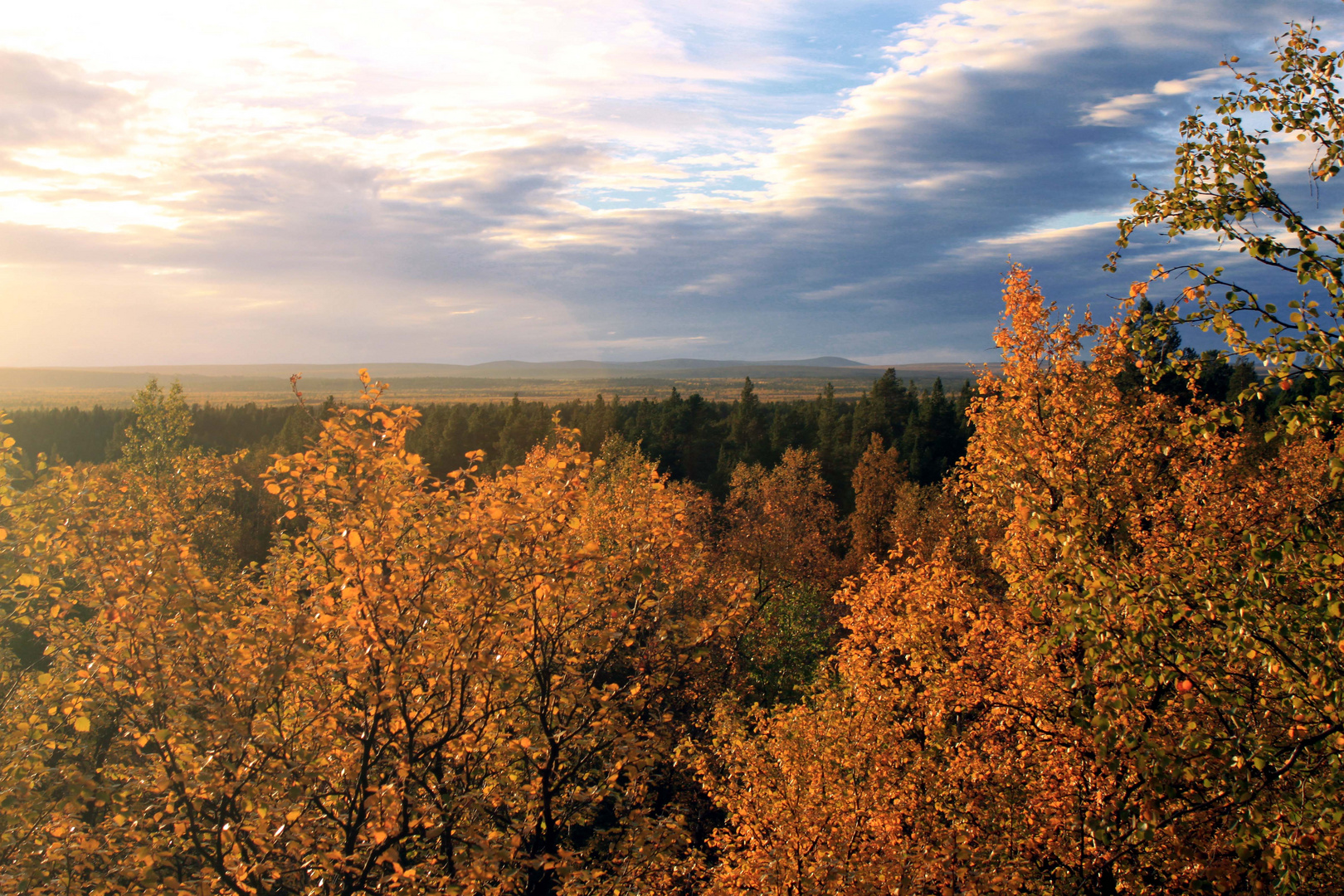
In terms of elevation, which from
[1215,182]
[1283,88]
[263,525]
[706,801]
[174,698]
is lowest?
[706,801]

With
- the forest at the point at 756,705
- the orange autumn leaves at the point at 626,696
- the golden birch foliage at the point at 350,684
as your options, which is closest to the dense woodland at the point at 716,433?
the forest at the point at 756,705

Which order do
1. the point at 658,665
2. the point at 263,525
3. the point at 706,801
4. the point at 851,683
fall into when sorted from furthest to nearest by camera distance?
the point at 263,525 < the point at 706,801 < the point at 658,665 < the point at 851,683

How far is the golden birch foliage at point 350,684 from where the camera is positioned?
323 inches

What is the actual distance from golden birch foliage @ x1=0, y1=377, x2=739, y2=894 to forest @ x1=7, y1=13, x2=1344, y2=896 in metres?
0.07

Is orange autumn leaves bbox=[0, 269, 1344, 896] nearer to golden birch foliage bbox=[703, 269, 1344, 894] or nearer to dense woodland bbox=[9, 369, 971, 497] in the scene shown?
golden birch foliage bbox=[703, 269, 1344, 894]

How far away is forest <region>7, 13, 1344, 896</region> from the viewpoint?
7223mm

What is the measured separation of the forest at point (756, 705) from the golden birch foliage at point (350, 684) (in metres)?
0.07

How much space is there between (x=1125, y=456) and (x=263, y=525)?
218 ft

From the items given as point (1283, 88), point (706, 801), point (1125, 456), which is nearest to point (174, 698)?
point (1283, 88)

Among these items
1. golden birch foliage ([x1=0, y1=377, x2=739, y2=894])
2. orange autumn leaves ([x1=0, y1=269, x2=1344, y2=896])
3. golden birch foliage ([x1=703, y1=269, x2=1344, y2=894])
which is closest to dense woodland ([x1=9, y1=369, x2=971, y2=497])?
golden birch foliage ([x1=703, y1=269, x2=1344, y2=894])

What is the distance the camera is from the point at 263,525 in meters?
63.4

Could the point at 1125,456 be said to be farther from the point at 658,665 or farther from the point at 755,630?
the point at 755,630

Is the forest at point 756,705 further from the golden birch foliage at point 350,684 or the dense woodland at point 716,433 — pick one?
the dense woodland at point 716,433

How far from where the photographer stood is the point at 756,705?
1903 centimetres
